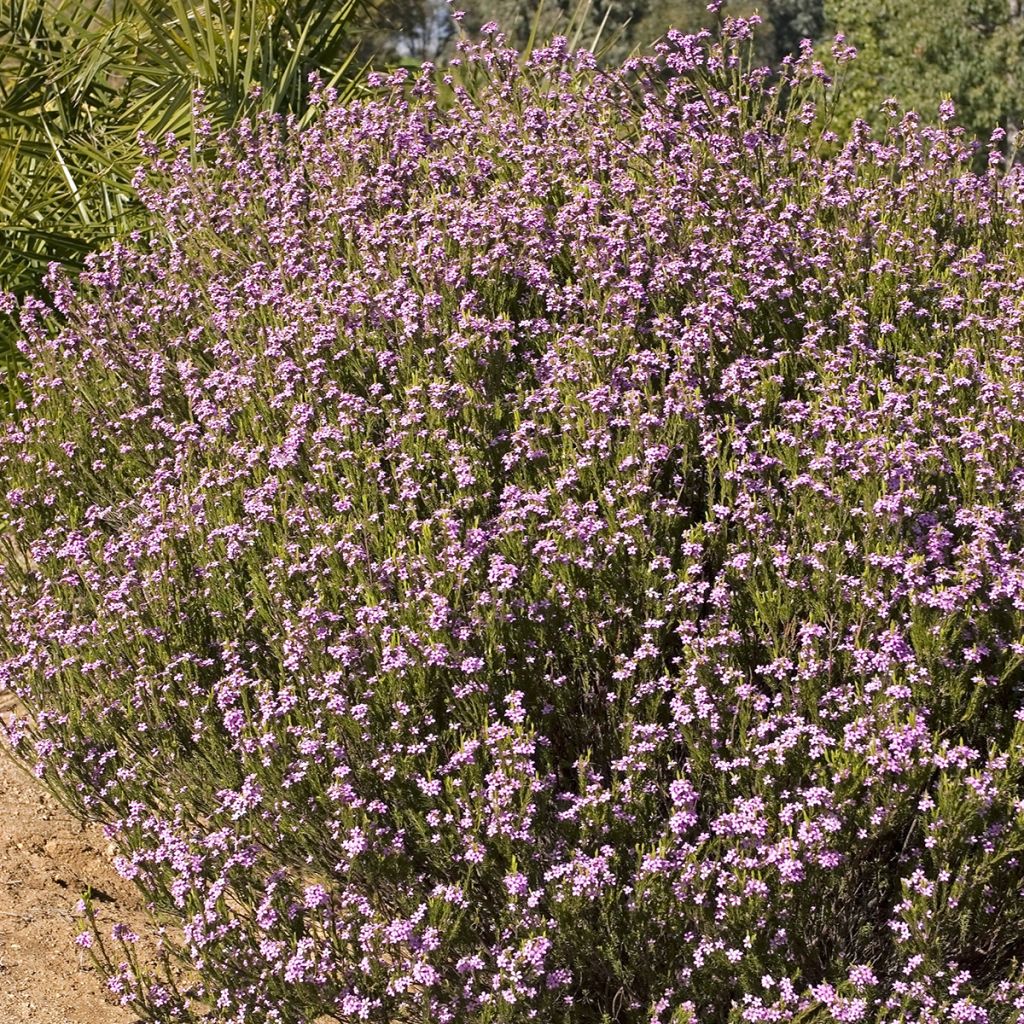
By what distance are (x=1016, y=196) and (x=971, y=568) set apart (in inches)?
97.0

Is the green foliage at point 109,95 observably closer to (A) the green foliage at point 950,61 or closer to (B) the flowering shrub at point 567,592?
(B) the flowering shrub at point 567,592

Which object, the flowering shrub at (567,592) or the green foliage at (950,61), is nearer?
the flowering shrub at (567,592)

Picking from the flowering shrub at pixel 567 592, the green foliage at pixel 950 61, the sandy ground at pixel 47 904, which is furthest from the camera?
the green foliage at pixel 950 61

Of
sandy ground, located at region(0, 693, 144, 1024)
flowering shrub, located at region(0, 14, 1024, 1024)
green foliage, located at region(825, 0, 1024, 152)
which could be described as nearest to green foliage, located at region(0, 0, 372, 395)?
flowering shrub, located at region(0, 14, 1024, 1024)

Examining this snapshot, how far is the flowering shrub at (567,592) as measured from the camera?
9.69 ft

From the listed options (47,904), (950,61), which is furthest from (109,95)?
(950,61)

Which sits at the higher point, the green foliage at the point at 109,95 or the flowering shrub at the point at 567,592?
the green foliage at the point at 109,95

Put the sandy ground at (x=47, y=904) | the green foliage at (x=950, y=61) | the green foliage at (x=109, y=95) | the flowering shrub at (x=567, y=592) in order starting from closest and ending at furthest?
the flowering shrub at (x=567, y=592), the sandy ground at (x=47, y=904), the green foliage at (x=109, y=95), the green foliage at (x=950, y=61)

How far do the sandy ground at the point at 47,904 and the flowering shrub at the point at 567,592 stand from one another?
0.66 feet

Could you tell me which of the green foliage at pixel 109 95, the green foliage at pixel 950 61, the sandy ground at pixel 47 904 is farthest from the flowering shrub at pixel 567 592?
the green foliage at pixel 950 61

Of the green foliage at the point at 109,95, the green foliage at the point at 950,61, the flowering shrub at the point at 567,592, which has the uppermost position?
the green foliage at the point at 109,95

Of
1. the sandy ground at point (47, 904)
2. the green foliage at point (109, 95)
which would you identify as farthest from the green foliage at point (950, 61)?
the sandy ground at point (47, 904)

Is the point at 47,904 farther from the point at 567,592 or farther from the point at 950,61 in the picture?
the point at 950,61

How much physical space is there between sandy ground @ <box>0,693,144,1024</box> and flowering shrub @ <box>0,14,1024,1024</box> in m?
0.20
